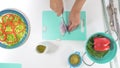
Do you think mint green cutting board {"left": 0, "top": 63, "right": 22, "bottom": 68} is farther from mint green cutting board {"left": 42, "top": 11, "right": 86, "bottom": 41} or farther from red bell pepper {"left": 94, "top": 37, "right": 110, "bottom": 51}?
red bell pepper {"left": 94, "top": 37, "right": 110, "bottom": 51}

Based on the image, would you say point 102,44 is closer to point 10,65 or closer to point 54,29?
point 54,29

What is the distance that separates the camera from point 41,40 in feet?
3.28

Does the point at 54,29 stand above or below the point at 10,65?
above

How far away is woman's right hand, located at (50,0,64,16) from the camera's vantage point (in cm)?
90

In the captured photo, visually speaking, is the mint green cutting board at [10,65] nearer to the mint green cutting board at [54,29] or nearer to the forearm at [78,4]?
the mint green cutting board at [54,29]

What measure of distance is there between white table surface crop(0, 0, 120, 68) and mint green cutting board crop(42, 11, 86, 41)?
0.02 metres

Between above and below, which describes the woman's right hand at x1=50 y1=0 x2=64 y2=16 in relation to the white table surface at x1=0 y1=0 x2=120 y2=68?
above

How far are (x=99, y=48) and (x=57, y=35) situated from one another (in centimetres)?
24

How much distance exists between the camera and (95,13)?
1.00m

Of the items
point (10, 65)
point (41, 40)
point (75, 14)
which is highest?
point (75, 14)

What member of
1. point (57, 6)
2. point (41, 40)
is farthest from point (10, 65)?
point (57, 6)

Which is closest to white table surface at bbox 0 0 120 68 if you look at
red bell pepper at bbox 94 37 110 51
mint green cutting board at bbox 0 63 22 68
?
mint green cutting board at bbox 0 63 22 68

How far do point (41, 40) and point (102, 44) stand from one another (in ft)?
1.06

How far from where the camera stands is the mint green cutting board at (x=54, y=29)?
39.0 inches
